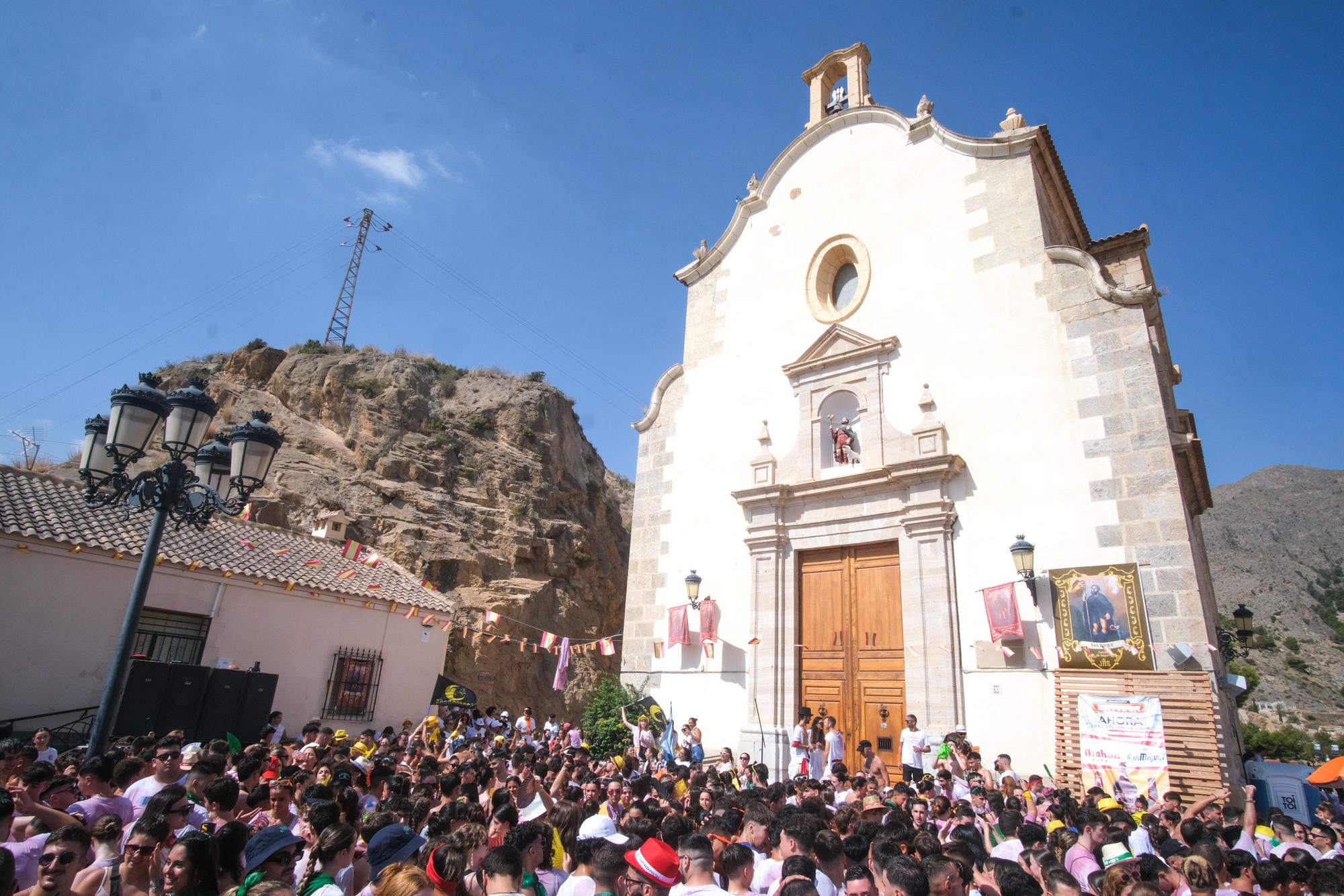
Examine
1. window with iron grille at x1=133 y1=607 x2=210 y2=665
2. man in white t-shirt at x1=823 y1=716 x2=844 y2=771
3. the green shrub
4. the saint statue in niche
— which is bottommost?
man in white t-shirt at x1=823 y1=716 x2=844 y2=771

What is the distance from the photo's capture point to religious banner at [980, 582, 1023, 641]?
9.64 metres

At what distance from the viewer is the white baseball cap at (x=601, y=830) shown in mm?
4324

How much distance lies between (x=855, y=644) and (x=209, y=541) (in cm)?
1524

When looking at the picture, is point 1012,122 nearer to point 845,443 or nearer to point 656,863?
point 845,443

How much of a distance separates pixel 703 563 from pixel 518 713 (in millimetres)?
14780

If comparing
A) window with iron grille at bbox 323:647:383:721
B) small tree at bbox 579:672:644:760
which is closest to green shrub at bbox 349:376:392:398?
window with iron grille at bbox 323:647:383:721

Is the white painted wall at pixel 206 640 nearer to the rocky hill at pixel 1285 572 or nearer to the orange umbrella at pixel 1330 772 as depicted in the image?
the orange umbrella at pixel 1330 772

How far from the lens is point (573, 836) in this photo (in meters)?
4.81

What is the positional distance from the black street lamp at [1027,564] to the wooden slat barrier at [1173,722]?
1.09 meters

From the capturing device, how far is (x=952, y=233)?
12.3 m

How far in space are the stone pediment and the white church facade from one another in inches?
1.6

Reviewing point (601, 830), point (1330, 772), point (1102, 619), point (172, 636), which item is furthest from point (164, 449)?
point (1330, 772)

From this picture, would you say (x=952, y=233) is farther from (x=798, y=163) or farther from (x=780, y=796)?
(x=780, y=796)

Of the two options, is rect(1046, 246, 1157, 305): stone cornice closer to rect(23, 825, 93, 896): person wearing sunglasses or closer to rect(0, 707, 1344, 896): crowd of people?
rect(0, 707, 1344, 896): crowd of people
